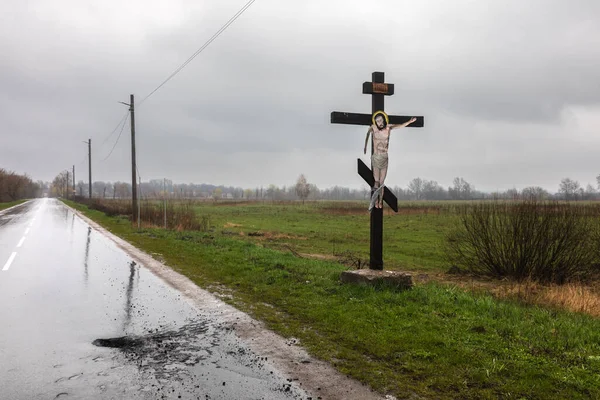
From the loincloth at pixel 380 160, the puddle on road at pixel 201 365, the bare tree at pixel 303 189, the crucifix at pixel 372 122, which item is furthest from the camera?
the bare tree at pixel 303 189

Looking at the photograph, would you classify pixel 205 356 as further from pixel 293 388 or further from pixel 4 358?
pixel 4 358

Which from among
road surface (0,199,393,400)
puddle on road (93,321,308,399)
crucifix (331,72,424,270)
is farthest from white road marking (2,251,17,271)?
crucifix (331,72,424,270)

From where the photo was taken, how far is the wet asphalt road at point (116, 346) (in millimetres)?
4289

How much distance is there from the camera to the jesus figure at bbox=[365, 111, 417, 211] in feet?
28.6

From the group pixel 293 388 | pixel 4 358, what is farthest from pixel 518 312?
pixel 4 358

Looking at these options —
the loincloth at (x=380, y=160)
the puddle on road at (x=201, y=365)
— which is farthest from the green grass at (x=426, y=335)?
the loincloth at (x=380, y=160)

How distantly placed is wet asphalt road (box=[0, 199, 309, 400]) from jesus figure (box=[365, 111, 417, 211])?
4.25 metres

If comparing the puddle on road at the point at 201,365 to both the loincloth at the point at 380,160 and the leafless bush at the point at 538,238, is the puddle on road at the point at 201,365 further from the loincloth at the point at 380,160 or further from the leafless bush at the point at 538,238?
the leafless bush at the point at 538,238

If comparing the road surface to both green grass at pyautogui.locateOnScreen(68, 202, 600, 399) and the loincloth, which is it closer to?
green grass at pyautogui.locateOnScreen(68, 202, 600, 399)

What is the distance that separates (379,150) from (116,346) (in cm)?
594

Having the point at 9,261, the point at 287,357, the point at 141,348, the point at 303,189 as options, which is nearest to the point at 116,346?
the point at 141,348

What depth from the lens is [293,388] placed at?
170 inches

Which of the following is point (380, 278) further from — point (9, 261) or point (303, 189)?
point (303, 189)

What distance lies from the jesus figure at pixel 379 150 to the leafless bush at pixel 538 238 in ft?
17.4
